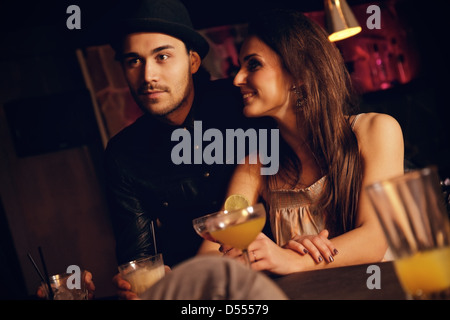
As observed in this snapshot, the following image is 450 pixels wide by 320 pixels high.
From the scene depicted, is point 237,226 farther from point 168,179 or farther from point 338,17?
point 338,17

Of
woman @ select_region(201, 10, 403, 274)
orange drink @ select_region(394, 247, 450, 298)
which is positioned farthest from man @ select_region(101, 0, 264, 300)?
orange drink @ select_region(394, 247, 450, 298)

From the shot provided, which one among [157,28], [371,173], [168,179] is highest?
[157,28]

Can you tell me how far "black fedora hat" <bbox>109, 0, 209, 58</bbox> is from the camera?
2.22 m

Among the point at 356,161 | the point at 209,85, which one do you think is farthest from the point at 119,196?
the point at 356,161

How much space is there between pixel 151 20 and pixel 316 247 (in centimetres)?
139

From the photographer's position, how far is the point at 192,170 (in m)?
2.39

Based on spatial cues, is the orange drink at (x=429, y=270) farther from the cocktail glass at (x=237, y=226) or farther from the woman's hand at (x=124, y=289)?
the woman's hand at (x=124, y=289)

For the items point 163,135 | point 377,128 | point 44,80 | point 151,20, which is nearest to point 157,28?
point 151,20

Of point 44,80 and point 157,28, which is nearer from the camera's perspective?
point 157,28

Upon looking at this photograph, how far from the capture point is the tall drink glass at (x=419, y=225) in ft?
2.11

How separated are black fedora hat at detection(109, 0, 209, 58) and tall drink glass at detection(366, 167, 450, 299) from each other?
5.88ft

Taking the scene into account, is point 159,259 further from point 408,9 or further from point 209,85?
point 408,9

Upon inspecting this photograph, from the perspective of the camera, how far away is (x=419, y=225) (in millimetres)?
651

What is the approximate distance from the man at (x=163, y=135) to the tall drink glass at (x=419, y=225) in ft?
5.42
